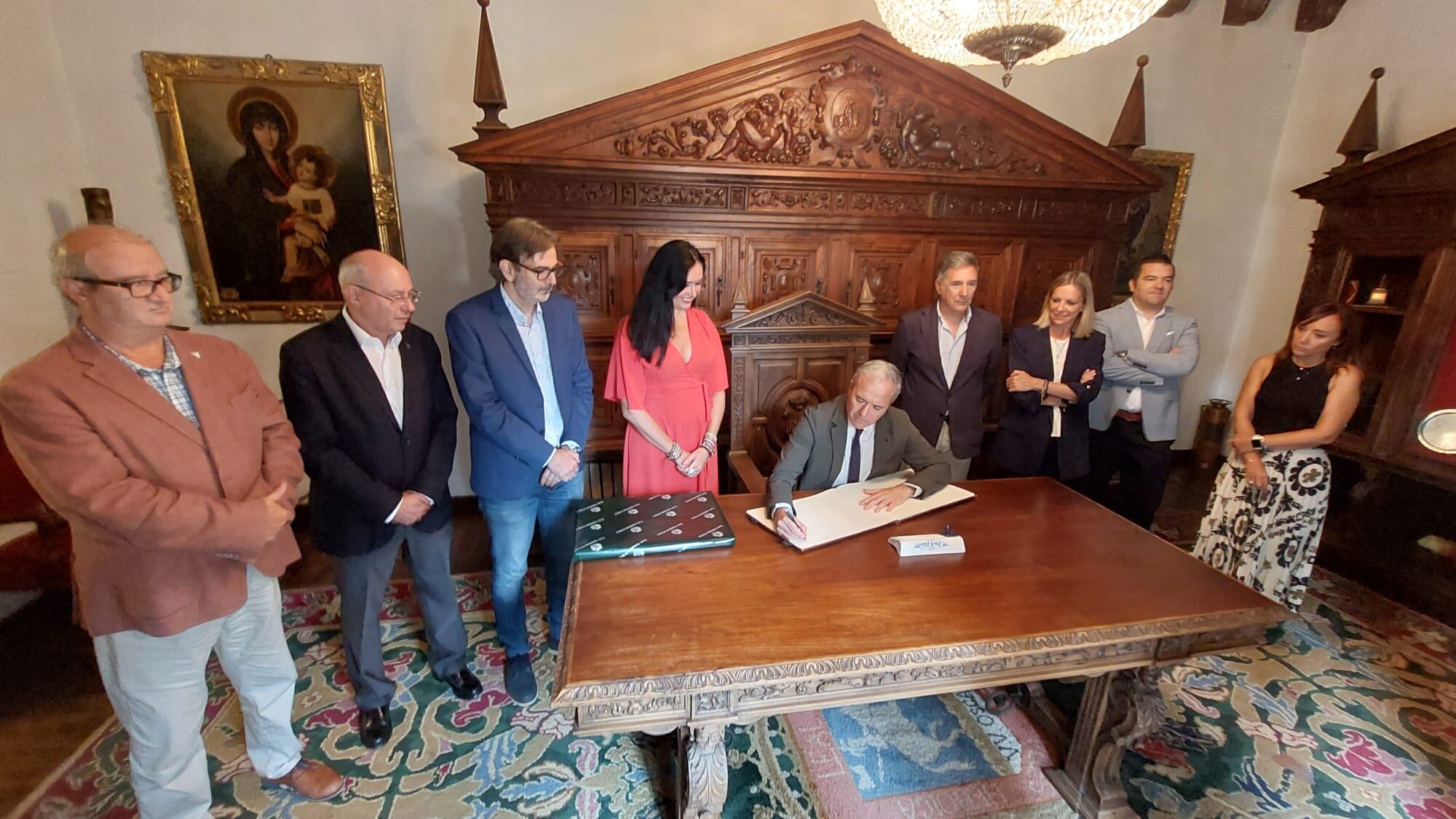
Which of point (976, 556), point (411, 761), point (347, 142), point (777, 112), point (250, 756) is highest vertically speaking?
point (777, 112)

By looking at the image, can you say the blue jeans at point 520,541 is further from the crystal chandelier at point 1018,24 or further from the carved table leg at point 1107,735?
the crystal chandelier at point 1018,24

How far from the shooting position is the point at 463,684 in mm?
2109

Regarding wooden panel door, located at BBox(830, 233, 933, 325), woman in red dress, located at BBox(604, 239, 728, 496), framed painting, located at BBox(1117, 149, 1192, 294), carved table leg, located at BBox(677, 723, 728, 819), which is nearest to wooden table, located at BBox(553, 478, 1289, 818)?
carved table leg, located at BBox(677, 723, 728, 819)

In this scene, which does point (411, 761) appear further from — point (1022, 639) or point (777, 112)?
point (777, 112)

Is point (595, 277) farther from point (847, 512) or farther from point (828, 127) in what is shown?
point (847, 512)

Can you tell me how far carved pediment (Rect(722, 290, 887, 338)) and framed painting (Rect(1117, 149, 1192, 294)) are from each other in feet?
7.70

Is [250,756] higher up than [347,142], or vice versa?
[347,142]

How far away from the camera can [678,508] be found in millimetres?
1745

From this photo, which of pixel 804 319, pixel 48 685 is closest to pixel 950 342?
pixel 804 319

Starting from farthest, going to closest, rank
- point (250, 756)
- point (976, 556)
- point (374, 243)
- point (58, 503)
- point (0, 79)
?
point (374, 243) < point (0, 79) < point (250, 756) < point (976, 556) < point (58, 503)

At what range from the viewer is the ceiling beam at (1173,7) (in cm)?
345

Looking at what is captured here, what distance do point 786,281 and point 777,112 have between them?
2.76 ft

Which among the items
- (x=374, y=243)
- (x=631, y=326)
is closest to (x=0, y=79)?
(x=374, y=243)

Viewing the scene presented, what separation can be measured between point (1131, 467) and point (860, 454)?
5.73 feet
